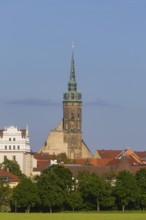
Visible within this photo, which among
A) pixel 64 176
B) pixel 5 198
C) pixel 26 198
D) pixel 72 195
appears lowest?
pixel 26 198

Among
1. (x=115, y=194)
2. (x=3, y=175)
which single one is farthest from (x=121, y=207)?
(x=3, y=175)

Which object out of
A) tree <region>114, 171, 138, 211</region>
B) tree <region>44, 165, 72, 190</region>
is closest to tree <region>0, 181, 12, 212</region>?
tree <region>44, 165, 72, 190</region>

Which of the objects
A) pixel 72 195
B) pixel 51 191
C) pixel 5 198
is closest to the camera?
pixel 51 191

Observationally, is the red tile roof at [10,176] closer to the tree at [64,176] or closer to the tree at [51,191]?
the tree at [64,176]

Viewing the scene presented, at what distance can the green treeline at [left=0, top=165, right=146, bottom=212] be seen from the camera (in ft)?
538

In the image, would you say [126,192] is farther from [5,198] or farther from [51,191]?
[5,198]

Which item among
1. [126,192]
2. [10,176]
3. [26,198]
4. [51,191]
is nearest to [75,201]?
[51,191]

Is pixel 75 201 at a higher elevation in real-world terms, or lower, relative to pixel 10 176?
lower

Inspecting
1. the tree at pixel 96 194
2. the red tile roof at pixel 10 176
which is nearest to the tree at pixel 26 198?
the tree at pixel 96 194

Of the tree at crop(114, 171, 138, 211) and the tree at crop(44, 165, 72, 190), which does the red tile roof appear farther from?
the tree at crop(114, 171, 138, 211)

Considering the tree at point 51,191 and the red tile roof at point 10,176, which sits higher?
the red tile roof at point 10,176

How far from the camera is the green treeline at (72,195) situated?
538 feet

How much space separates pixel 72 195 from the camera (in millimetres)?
166750

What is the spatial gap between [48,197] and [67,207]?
9.80 ft
